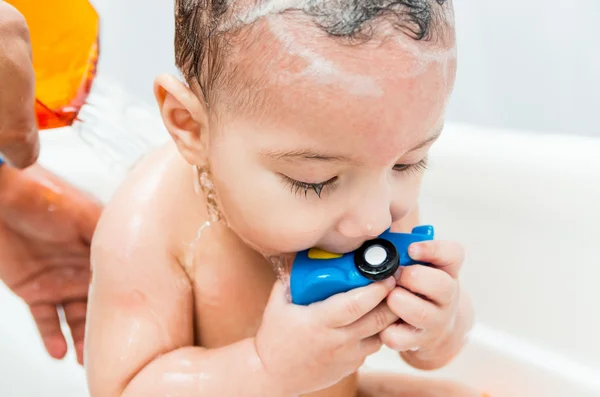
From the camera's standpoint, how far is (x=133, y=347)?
84cm

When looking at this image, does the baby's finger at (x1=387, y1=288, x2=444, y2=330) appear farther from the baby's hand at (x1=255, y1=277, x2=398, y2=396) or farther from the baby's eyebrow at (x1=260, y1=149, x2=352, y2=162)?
the baby's eyebrow at (x1=260, y1=149, x2=352, y2=162)

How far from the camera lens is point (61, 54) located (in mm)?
1027

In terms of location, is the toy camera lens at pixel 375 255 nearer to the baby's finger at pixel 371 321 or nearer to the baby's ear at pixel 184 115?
the baby's finger at pixel 371 321

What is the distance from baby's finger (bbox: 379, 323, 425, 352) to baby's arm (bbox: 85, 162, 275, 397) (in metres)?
0.14

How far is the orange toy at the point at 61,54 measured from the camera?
3.30 ft

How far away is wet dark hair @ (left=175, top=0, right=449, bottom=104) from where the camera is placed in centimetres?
62

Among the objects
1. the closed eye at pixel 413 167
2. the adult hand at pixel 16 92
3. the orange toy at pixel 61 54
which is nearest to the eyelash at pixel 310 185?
the closed eye at pixel 413 167

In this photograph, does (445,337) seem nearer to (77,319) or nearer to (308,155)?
(308,155)

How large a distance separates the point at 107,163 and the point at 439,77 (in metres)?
0.88

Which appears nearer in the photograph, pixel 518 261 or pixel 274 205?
pixel 274 205

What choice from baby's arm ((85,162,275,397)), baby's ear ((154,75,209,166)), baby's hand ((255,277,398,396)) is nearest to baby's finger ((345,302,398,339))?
baby's hand ((255,277,398,396))

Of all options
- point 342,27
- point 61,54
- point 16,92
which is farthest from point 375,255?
point 61,54

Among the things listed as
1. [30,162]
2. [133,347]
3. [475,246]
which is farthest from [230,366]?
[475,246]

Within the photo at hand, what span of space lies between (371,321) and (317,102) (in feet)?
0.79
